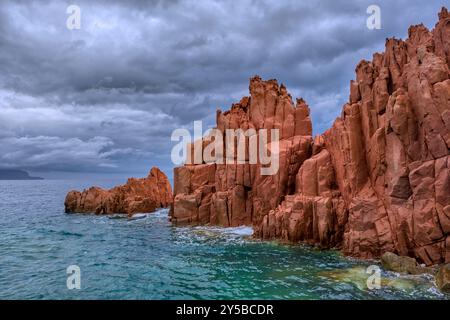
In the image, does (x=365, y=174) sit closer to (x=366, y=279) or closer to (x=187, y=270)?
(x=366, y=279)

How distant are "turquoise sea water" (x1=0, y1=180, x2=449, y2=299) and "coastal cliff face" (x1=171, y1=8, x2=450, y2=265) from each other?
3569 mm

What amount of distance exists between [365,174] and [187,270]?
23491 millimetres

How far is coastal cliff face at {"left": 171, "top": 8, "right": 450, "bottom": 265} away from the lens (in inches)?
1193

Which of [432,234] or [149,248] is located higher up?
[432,234]

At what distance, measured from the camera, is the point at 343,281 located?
88.8ft

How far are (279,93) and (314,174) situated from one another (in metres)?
A: 21.5

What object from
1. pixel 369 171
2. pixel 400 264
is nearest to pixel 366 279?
pixel 400 264

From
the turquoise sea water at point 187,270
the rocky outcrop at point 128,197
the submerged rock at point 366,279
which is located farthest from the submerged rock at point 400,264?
the rocky outcrop at point 128,197

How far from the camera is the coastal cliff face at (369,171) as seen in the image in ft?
99.4

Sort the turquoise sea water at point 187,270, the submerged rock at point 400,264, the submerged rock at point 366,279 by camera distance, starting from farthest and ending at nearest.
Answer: the submerged rock at point 400,264 < the turquoise sea water at point 187,270 < the submerged rock at point 366,279

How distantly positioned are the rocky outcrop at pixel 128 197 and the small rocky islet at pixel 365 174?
24158 millimetres

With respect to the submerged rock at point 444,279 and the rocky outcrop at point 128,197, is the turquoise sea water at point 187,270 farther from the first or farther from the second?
the rocky outcrop at point 128,197
